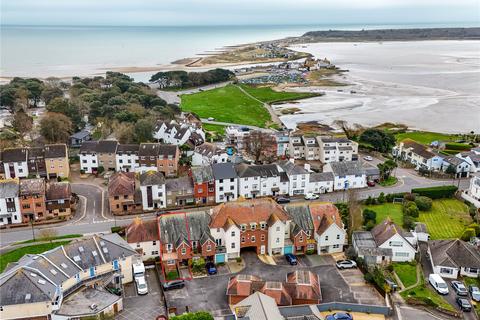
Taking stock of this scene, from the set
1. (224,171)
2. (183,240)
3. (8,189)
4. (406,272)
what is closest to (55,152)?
(8,189)

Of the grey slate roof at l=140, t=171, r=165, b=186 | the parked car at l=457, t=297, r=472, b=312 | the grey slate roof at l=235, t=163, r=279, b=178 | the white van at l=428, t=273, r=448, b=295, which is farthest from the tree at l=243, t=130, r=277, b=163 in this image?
the parked car at l=457, t=297, r=472, b=312

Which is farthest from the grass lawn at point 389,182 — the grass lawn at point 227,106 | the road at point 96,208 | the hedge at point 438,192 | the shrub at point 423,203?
the grass lawn at point 227,106

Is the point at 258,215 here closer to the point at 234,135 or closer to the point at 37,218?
the point at 37,218

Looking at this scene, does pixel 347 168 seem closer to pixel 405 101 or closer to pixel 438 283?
pixel 438 283

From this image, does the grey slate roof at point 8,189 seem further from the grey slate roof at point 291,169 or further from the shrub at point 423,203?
the shrub at point 423,203

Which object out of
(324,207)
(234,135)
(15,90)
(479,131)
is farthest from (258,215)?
(15,90)

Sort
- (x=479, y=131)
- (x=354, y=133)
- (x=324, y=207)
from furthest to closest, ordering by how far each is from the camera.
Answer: (x=479, y=131), (x=354, y=133), (x=324, y=207)
